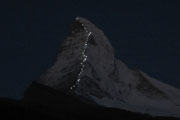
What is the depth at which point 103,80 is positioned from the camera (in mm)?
194875

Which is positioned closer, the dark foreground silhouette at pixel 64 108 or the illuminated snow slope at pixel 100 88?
the dark foreground silhouette at pixel 64 108

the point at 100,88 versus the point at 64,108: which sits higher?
the point at 100,88

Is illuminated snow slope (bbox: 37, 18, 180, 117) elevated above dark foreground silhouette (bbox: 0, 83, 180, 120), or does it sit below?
above

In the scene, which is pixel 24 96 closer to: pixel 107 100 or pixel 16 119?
pixel 16 119

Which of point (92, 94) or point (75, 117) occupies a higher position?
point (92, 94)

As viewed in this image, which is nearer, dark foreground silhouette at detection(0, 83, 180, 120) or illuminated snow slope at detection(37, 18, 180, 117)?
dark foreground silhouette at detection(0, 83, 180, 120)

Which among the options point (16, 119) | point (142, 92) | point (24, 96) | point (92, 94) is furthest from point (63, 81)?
point (16, 119)

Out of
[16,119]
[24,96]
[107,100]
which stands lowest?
[16,119]

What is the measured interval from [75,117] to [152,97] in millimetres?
129892

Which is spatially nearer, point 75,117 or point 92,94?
point 75,117

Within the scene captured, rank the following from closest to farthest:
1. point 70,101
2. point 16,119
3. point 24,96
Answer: point 16,119 → point 70,101 → point 24,96

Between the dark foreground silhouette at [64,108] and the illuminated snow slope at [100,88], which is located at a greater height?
the illuminated snow slope at [100,88]

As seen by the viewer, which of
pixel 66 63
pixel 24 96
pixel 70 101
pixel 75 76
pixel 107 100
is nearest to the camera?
pixel 70 101

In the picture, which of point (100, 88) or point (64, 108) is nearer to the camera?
point (64, 108)
